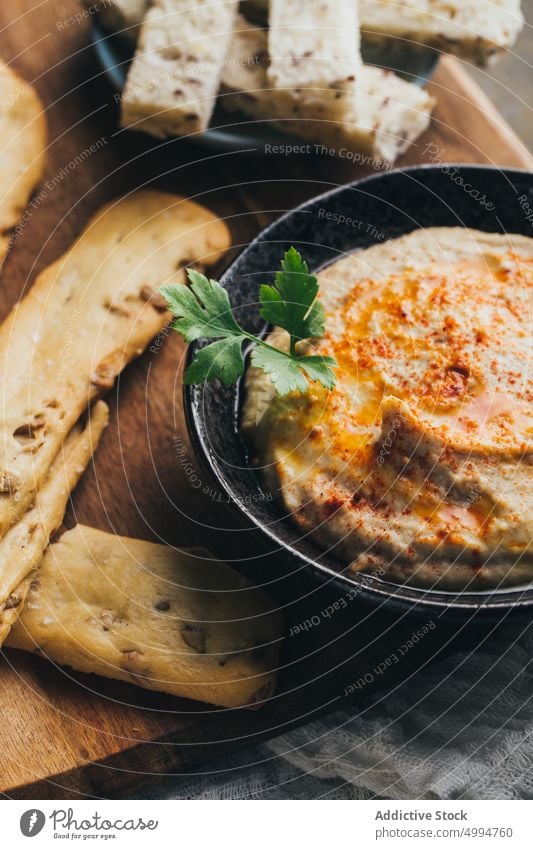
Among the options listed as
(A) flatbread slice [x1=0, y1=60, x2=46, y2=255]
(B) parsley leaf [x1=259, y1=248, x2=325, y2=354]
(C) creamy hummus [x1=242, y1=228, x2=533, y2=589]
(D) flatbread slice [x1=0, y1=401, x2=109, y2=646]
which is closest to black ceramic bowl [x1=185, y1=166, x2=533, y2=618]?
(C) creamy hummus [x1=242, y1=228, x2=533, y2=589]

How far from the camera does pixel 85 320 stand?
6.10ft

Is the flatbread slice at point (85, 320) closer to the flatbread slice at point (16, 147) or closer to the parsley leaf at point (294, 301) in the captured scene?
the flatbread slice at point (16, 147)

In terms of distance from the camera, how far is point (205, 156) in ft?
7.13

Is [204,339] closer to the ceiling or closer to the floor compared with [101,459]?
closer to the ceiling

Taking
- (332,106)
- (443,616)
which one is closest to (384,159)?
(332,106)

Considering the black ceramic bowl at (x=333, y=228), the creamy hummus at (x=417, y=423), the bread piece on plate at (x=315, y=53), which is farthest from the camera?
the bread piece on plate at (x=315, y=53)

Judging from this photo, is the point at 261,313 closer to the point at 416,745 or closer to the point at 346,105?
the point at 346,105

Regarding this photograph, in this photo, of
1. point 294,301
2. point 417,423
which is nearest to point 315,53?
point 294,301

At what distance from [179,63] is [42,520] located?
3.27 ft

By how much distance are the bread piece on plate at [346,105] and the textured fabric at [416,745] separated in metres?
1.08

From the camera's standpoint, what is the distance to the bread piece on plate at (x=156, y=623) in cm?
163

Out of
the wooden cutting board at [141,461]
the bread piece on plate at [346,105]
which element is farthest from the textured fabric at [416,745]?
the bread piece on plate at [346,105]
